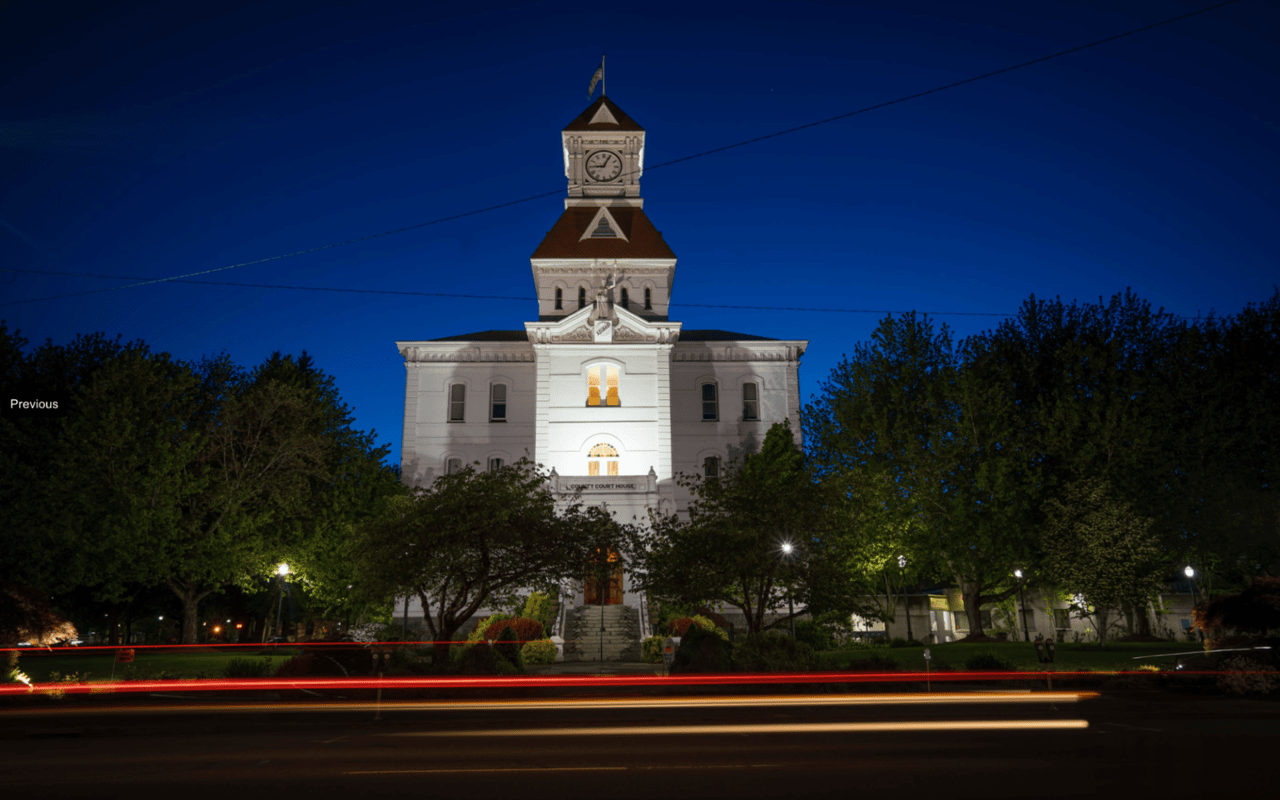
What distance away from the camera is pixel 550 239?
46.3m

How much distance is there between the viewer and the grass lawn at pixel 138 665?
21.0 meters

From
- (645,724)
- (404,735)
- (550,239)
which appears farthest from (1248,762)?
(550,239)

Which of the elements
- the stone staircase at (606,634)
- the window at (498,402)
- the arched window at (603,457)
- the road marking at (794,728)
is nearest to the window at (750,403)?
the arched window at (603,457)

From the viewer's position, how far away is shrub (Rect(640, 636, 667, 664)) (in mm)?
27067

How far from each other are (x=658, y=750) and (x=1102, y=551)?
2417 cm

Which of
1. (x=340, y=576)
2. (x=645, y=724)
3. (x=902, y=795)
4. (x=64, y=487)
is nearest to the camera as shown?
(x=902, y=795)

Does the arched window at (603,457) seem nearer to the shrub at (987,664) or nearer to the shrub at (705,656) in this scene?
the shrub at (705,656)

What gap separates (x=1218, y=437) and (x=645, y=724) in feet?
96.7

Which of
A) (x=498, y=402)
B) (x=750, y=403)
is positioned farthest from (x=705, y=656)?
(x=498, y=402)

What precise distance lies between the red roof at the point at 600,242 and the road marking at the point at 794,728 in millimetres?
35018

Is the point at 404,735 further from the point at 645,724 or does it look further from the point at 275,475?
the point at 275,475

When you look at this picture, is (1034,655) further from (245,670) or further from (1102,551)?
(245,670)

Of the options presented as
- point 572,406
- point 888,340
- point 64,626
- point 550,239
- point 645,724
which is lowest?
point 645,724

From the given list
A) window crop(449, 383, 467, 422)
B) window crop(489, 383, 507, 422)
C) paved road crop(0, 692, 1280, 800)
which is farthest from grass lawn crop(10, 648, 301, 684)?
window crop(489, 383, 507, 422)
